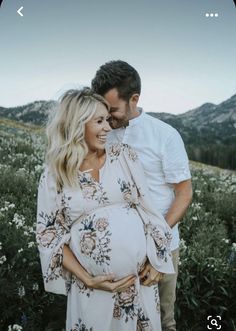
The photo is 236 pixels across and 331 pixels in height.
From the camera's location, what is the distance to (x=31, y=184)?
158 inches

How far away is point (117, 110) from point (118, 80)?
12cm

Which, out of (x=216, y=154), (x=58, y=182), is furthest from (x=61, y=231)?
(x=216, y=154)

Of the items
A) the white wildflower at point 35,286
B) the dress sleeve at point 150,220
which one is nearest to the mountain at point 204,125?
the white wildflower at point 35,286

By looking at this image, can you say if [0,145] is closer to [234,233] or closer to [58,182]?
[234,233]

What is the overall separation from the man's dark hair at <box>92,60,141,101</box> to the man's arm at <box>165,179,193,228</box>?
43 centimetres

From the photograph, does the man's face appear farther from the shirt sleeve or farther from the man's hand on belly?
the man's hand on belly

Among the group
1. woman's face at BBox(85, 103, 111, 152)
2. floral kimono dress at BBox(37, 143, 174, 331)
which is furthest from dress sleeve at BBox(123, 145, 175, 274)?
woman's face at BBox(85, 103, 111, 152)

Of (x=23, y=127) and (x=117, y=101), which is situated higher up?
(x=117, y=101)

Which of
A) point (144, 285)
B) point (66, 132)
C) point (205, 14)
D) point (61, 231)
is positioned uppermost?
point (205, 14)

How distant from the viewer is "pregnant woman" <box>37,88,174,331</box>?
1918mm

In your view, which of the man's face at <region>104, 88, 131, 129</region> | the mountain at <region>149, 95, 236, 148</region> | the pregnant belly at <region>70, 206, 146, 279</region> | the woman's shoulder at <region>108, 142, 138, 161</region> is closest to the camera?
the pregnant belly at <region>70, 206, 146, 279</region>

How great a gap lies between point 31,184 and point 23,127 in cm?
43

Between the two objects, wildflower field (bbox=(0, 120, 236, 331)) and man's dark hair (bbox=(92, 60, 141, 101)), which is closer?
man's dark hair (bbox=(92, 60, 141, 101))

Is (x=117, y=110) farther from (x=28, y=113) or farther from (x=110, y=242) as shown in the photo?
(x=28, y=113)
